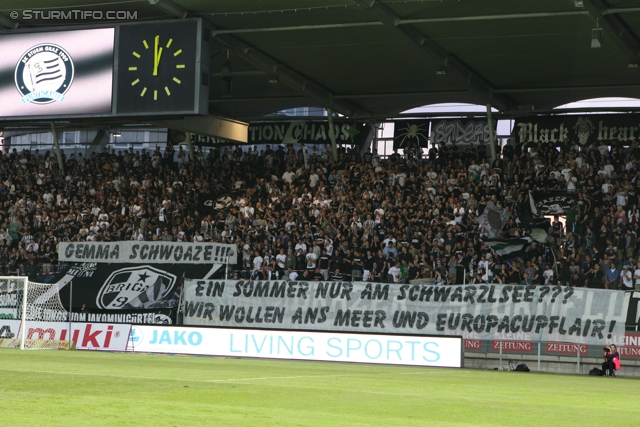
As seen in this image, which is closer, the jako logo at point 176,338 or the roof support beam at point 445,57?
the roof support beam at point 445,57

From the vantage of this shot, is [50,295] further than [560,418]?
Yes

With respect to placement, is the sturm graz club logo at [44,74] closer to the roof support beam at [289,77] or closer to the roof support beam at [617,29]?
the roof support beam at [289,77]

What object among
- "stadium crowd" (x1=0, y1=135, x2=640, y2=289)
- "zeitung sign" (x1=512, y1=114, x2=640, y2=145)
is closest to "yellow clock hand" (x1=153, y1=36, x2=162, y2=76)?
"stadium crowd" (x1=0, y1=135, x2=640, y2=289)

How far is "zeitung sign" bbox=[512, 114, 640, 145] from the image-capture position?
33625 mm

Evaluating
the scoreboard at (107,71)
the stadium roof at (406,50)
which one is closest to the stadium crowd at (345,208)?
the stadium roof at (406,50)

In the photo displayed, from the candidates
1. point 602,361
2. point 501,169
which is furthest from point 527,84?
point 602,361

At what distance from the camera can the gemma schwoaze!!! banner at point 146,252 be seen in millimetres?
29828

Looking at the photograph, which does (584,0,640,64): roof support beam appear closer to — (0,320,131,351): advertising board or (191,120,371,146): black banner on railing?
(191,120,371,146): black banner on railing

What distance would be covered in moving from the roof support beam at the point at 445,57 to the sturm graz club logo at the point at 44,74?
8.39 meters

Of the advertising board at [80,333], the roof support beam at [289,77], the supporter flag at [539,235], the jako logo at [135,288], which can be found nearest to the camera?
the advertising board at [80,333]

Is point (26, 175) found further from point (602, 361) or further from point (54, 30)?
point (602, 361)

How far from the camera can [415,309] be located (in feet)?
83.9

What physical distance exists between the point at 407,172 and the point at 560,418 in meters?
23.0

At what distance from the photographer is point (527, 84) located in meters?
34.0
